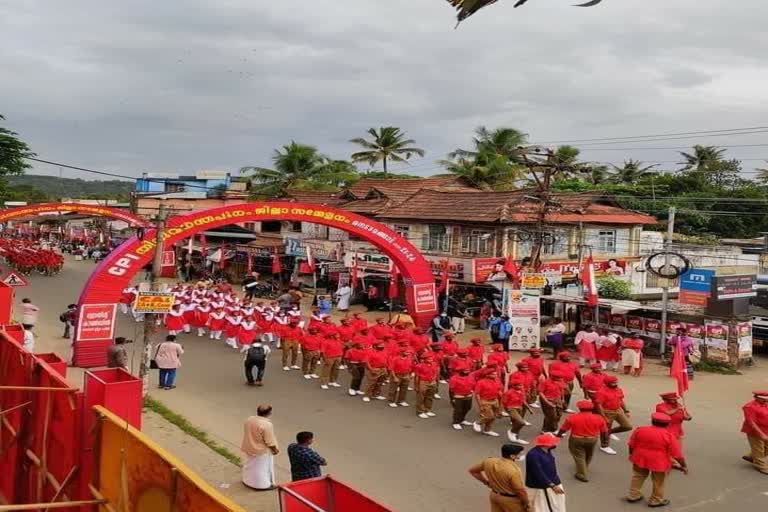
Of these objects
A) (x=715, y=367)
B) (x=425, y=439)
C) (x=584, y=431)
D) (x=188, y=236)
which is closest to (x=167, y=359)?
(x=188, y=236)

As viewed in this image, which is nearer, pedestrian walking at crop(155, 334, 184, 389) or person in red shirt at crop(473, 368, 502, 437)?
person in red shirt at crop(473, 368, 502, 437)

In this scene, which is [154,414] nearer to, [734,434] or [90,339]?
[90,339]

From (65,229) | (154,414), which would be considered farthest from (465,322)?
(65,229)

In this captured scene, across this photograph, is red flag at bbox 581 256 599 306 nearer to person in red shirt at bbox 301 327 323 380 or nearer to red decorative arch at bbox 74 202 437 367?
red decorative arch at bbox 74 202 437 367

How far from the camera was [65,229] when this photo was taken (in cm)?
6950


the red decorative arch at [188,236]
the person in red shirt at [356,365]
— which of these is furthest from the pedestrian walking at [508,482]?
the red decorative arch at [188,236]

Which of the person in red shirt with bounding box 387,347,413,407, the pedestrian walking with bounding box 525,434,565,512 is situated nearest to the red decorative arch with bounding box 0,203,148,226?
the person in red shirt with bounding box 387,347,413,407

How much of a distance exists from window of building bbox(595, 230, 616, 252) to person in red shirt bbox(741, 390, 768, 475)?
19267mm

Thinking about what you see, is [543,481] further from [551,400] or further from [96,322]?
[96,322]

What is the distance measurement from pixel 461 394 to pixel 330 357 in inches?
162

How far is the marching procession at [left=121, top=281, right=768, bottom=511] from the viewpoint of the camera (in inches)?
387

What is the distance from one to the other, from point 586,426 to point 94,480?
A: 20.8 feet

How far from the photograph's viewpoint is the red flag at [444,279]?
968 inches

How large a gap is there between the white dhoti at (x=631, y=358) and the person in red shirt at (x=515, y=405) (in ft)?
22.5
